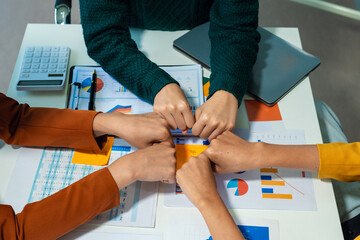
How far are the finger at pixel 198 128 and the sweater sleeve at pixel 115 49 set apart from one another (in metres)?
0.15

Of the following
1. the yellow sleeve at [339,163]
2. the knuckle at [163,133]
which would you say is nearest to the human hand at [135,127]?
the knuckle at [163,133]

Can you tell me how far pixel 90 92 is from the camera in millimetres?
898

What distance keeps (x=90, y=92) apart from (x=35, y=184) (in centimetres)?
30

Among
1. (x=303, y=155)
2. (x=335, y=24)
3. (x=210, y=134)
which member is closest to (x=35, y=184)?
(x=210, y=134)

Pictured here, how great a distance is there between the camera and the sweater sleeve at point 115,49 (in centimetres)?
86

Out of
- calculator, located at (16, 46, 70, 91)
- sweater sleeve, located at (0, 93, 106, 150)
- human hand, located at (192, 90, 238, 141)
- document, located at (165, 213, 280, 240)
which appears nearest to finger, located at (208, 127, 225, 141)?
human hand, located at (192, 90, 238, 141)

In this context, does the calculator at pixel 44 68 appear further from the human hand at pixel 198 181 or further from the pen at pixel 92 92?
the human hand at pixel 198 181

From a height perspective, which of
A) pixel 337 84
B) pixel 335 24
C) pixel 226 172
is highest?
pixel 226 172

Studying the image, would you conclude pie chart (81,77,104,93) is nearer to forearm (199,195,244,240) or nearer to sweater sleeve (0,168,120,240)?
sweater sleeve (0,168,120,240)

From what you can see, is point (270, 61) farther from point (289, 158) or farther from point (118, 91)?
point (118, 91)

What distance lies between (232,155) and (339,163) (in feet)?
0.90

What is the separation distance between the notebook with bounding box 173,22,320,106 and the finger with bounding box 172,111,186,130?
24 cm

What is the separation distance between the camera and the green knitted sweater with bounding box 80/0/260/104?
0.84 metres

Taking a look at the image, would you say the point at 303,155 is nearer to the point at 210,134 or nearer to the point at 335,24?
the point at 210,134
